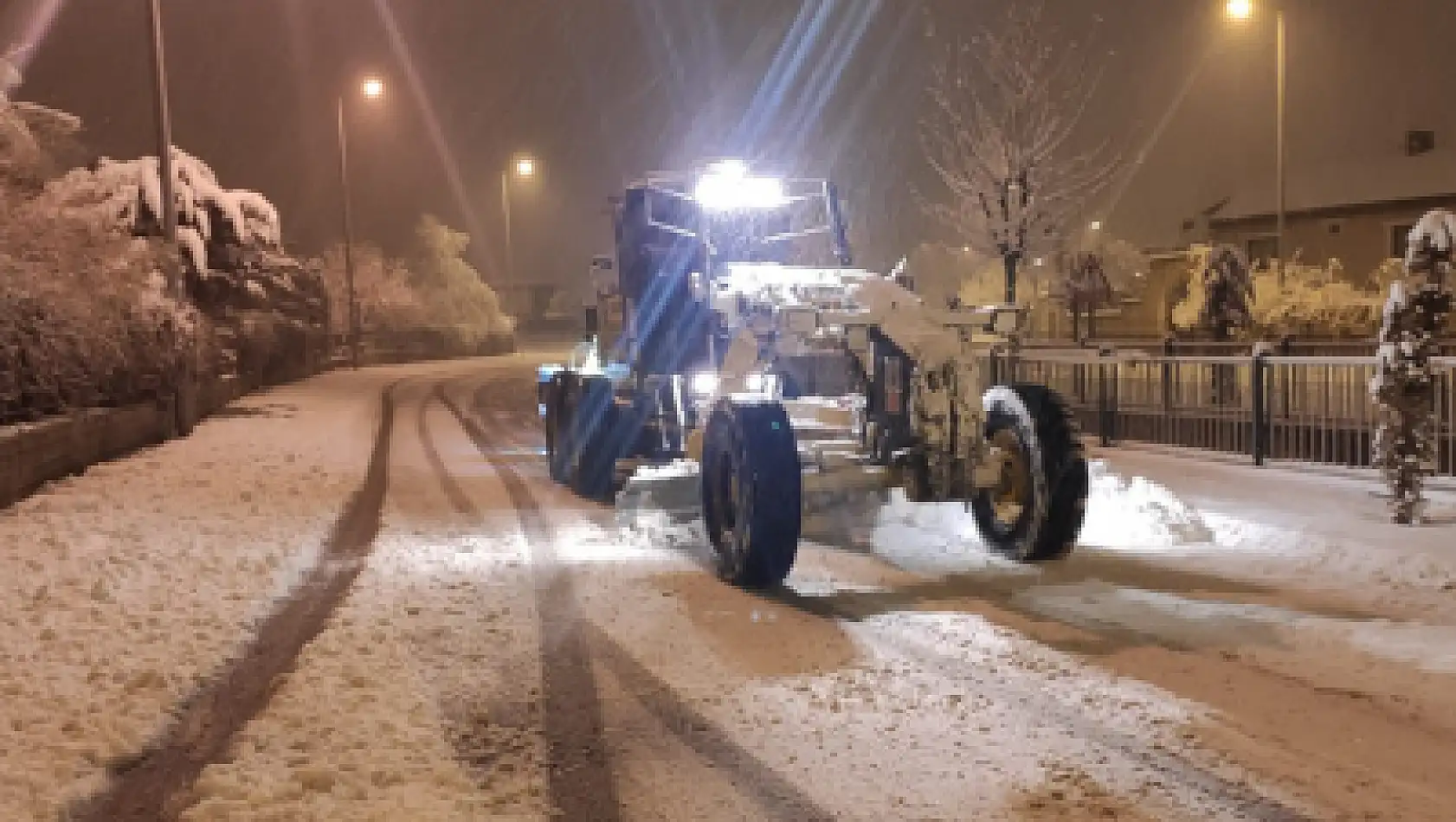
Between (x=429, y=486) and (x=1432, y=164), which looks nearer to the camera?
(x=429, y=486)

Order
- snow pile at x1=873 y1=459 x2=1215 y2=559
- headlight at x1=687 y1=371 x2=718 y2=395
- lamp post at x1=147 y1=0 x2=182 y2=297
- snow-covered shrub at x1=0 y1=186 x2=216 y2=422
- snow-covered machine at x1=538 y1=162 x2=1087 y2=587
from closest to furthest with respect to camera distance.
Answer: snow-covered machine at x1=538 y1=162 x2=1087 y2=587
snow pile at x1=873 y1=459 x2=1215 y2=559
headlight at x1=687 y1=371 x2=718 y2=395
snow-covered shrub at x1=0 y1=186 x2=216 y2=422
lamp post at x1=147 y1=0 x2=182 y2=297

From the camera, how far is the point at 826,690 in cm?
558

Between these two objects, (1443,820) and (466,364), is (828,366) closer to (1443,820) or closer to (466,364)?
(1443,820)

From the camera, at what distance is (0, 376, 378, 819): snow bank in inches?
196

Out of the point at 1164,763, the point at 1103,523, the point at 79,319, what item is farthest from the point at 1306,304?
the point at 1164,763

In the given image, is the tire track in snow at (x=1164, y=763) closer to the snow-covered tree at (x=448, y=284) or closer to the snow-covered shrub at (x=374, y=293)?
the snow-covered shrub at (x=374, y=293)

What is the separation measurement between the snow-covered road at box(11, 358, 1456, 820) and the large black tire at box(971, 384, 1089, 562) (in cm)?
26

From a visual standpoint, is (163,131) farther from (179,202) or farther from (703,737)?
(703,737)

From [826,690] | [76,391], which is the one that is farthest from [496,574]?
[76,391]

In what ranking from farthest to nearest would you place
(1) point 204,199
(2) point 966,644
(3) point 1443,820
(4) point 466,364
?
1. (4) point 466,364
2. (1) point 204,199
3. (2) point 966,644
4. (3) point 1443,820

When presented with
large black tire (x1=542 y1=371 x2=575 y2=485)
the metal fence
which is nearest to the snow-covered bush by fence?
the metal fence

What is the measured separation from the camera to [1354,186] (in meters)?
36.8

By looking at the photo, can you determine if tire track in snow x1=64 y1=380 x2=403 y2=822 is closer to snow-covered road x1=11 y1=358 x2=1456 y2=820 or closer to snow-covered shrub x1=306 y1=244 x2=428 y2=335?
snow-covered road x1=11 y1=358 x2=1456 y2=820

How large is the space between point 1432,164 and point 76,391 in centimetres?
3861
